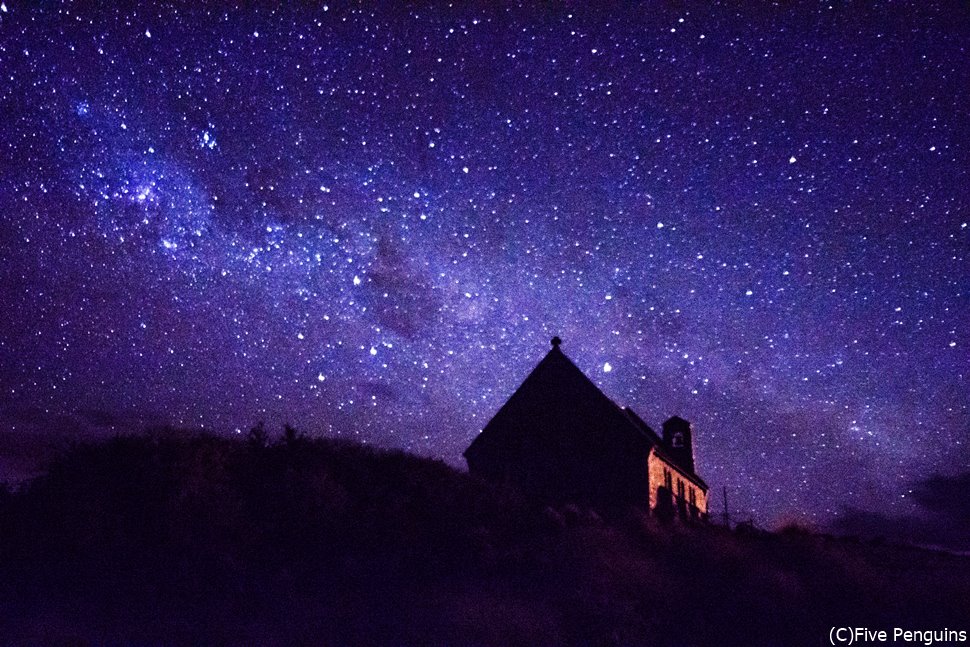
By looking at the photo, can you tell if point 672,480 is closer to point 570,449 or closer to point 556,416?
point 570,449

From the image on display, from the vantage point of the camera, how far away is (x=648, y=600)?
56.7ft

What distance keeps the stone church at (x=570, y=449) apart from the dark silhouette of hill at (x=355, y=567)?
569cm

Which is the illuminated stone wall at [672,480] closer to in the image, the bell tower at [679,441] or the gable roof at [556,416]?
the gable roof at [556,416]

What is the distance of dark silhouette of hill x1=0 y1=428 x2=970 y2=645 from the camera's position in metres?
14.0

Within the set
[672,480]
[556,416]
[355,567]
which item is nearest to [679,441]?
[672,480]

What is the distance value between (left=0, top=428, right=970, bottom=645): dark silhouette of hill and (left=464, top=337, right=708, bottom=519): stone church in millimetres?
5695

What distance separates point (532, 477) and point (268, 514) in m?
14.3

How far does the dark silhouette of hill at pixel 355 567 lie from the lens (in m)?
Result: 14.0

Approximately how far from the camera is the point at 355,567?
640 inches

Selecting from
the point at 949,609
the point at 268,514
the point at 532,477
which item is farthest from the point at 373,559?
the point at 949,609

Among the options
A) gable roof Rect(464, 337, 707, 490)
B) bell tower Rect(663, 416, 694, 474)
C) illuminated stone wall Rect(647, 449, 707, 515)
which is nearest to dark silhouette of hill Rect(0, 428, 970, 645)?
illuminated stone wall Rect(647, 449, 707, 515)

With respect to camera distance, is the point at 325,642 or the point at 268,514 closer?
the point at 325,642

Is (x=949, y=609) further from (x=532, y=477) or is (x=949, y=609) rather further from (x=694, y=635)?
(x=532, y=477)

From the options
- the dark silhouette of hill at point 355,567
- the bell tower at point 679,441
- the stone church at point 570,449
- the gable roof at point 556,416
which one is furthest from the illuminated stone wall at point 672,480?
the dark silhouette of hill at point 355,567
